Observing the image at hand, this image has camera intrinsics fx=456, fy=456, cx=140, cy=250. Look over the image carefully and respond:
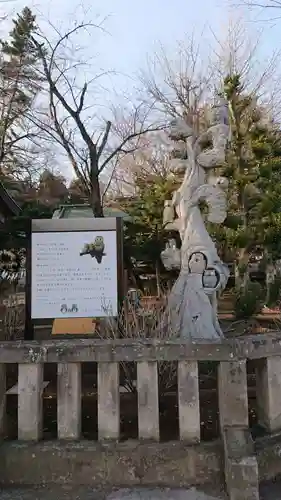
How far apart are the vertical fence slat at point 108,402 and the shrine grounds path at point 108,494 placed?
0.36m

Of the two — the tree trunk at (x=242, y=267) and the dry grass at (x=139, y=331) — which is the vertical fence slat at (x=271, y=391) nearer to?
the dry grass at (x=139, y=331)

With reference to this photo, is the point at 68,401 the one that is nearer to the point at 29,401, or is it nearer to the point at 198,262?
the point at 29,401

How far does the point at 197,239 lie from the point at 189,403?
8.73 ft

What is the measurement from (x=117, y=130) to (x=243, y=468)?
1688 cm

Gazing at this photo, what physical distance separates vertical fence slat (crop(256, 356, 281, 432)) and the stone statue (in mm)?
1826

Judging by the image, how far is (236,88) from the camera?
533 inches

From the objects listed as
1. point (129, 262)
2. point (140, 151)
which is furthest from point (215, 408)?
point (140, 151)

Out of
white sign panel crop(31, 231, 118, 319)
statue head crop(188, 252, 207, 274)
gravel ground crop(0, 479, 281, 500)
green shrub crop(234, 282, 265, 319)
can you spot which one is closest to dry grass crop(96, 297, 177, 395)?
white sign panel crop(31, 231, 118, 319)

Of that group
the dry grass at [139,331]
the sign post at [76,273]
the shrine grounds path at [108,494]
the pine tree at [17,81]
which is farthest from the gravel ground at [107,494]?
the pine tree at [17,81]

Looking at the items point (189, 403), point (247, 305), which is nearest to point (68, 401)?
point (189, 403)

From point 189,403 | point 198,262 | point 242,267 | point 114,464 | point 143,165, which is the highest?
point 143,165

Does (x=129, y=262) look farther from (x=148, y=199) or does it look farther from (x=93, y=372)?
(x=93, y=372)

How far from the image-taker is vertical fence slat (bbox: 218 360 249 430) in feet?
10.3

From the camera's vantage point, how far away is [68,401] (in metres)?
3.23
